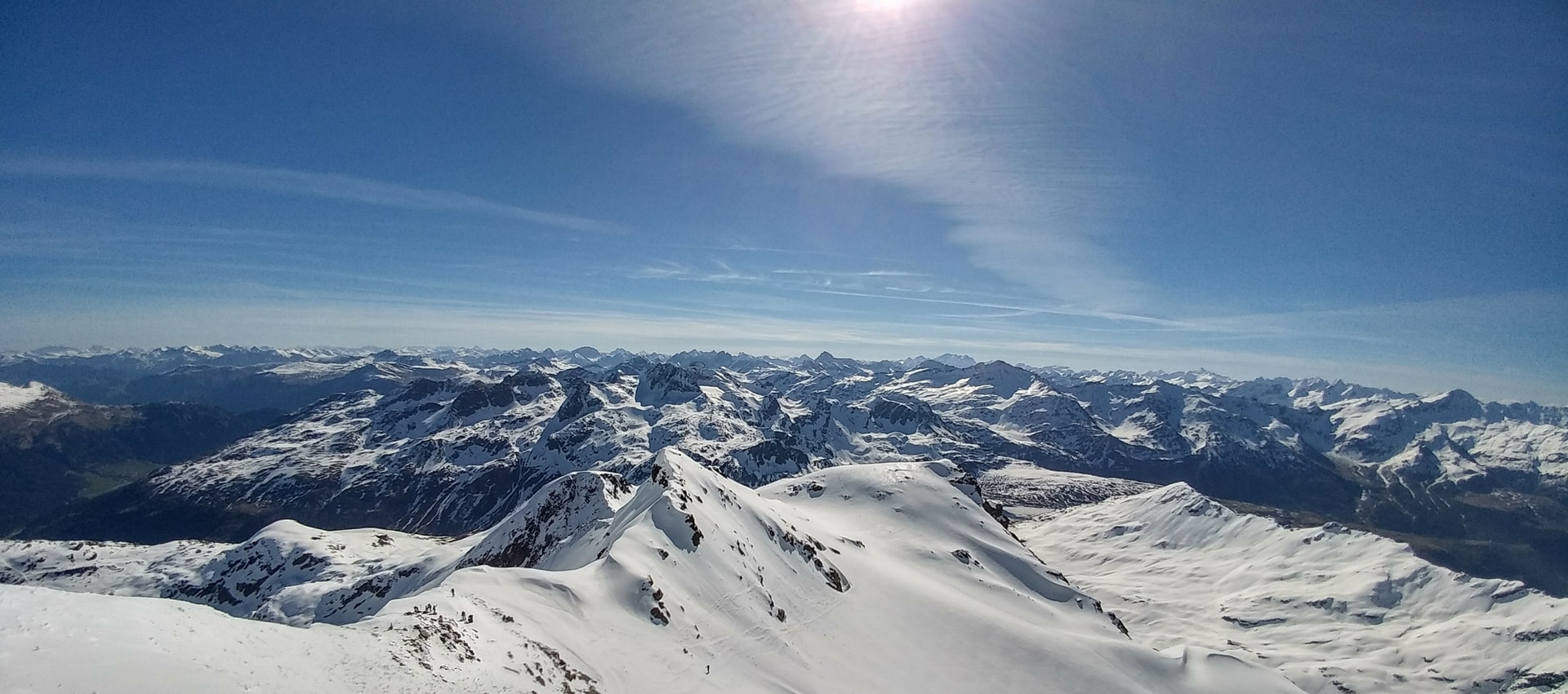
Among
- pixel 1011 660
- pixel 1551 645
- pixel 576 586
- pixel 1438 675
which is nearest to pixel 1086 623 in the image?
pixel 1011 660

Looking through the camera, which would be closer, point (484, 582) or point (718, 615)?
point (484, 582)

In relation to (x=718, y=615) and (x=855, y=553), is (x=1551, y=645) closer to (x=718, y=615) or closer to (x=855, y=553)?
(x=855, y=553)

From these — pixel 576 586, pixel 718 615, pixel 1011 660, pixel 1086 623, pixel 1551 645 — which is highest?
pixel 576 586

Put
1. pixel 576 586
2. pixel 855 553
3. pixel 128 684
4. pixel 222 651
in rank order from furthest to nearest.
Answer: pixel 855 553
pixel 576 586
pixel 222 651
pixel 128 684

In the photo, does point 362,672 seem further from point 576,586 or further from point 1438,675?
point 1438,675

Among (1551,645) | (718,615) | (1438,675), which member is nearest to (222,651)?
(718,615)

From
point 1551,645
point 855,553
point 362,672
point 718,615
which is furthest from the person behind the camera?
point 1551,645

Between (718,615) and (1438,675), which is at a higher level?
(718,615)
